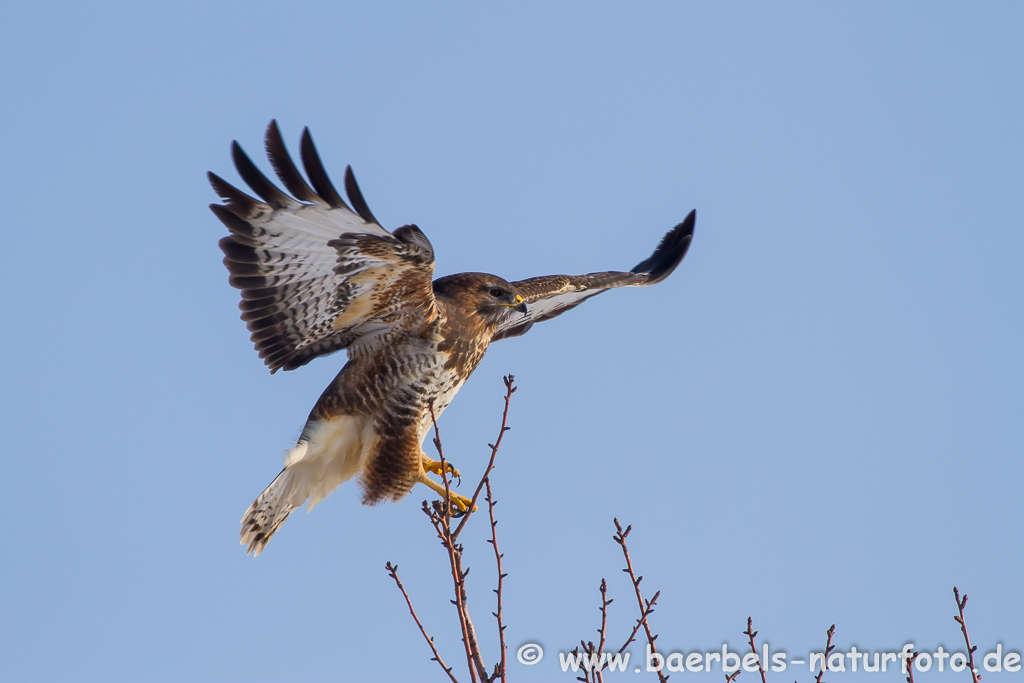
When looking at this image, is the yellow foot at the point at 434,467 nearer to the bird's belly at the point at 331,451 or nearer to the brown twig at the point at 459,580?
the bird's belly at the point at 331,451

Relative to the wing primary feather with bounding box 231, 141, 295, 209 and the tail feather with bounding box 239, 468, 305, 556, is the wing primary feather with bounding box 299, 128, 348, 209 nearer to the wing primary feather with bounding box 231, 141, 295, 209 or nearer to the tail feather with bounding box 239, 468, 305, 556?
the wing primary feather with bounding box 231, 141, 295, 209

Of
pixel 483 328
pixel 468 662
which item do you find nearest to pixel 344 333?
pixel 483 328

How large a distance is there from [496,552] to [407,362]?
225 cm

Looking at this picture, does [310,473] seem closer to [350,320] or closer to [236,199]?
[350,320]

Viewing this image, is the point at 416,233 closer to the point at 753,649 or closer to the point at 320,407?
the point at 320,407

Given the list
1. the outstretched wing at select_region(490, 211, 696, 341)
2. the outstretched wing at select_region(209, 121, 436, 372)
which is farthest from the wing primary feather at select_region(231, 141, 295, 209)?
the outstretched wing at select_region(490, 211, 696, 341)

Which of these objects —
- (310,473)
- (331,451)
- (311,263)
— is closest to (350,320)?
(311,263)

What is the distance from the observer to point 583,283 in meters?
6.96

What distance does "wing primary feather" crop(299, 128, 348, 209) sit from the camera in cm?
449

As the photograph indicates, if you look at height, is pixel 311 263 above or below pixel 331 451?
above

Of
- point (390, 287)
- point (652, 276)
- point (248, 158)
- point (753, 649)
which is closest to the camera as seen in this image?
point (753, 649)

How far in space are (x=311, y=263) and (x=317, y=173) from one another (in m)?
0.73

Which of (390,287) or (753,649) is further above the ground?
(390,287)

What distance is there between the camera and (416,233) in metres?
4.93
